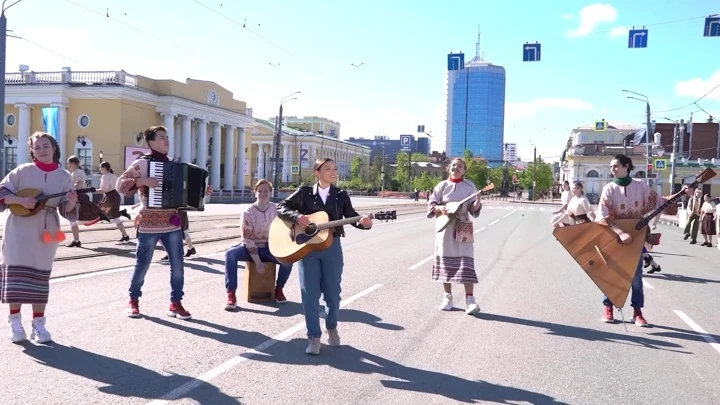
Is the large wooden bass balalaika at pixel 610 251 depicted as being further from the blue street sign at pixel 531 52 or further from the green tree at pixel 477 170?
the green tree at pixel 477 170

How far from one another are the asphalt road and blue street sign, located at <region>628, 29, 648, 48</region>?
49.1 ft

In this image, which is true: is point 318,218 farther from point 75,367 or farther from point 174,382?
point 75,367

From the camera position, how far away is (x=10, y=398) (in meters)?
4.34

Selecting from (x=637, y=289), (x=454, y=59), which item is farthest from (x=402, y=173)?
(x=637, y=289)

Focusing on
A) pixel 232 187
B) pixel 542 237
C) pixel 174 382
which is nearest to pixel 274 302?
pixel 174 382

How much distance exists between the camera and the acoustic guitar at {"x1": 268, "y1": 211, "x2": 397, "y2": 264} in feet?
18.1

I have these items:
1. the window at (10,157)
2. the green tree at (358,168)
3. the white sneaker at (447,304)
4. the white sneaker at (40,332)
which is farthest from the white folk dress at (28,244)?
the green tree at (358,168)

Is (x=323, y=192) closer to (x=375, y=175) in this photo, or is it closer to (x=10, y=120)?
(x=10, y=120)

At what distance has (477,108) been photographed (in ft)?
572

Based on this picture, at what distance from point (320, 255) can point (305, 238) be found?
9.2 inches

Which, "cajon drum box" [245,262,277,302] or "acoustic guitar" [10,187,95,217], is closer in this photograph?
"acoustic guitar" [10,187,95,217]

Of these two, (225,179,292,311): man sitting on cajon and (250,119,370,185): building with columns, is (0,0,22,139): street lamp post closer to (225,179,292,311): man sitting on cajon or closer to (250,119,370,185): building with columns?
(225,179,292,311): man sitting on cajon

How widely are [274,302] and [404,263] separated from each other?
16.8ft

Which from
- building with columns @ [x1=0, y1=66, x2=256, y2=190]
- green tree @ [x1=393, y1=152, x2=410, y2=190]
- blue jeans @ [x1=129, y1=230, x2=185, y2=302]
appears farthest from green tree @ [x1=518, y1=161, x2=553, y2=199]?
blue jeans @ [x1=129, y1=230, x2=185, y2=302]
